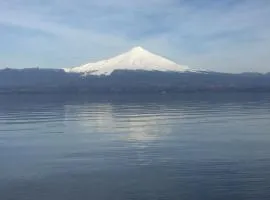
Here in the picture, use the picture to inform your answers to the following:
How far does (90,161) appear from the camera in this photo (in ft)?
75.6

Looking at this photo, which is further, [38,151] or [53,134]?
[53,134]

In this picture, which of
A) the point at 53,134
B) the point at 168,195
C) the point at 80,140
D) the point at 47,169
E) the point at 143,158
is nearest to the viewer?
the point at 168,195

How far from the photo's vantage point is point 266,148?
1024 inches

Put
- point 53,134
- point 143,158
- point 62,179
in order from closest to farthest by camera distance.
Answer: point 62,179, point 143,158, point 53,134

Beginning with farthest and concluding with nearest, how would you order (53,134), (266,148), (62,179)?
(53,134)
(266,148)
(62,179)

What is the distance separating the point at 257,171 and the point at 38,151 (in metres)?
11.7

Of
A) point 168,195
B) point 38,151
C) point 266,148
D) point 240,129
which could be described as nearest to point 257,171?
point 168,195

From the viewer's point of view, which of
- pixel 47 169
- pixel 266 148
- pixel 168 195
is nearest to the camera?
pixel 168 195

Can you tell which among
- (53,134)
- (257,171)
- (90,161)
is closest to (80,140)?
(53,134)

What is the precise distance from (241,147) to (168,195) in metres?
10.4

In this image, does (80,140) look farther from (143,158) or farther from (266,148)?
(266,148)

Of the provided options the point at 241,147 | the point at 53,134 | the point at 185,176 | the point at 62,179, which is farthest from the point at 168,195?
the point at 53,134

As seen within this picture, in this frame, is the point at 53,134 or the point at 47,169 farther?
the point at 53,134

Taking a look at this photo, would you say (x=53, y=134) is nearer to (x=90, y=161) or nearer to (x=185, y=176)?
(x=90, y=161)
